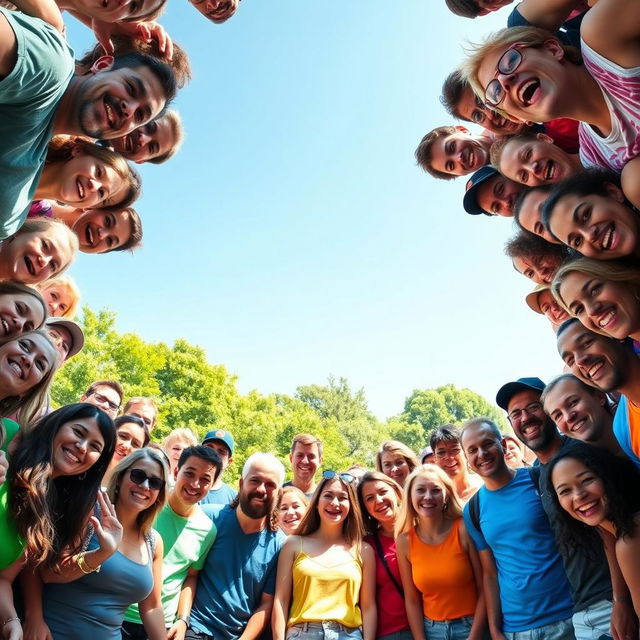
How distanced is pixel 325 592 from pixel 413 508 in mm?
1365

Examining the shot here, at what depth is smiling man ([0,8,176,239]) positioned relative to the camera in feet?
7.37

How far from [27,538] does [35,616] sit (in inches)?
27.8

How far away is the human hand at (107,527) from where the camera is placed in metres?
4.33

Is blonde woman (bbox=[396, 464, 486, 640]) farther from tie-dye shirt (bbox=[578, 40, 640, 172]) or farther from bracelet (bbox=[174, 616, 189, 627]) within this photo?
tie-dye shirt (bbox=[578, 40, 640, 172])

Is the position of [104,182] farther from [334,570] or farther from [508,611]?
[508,611]

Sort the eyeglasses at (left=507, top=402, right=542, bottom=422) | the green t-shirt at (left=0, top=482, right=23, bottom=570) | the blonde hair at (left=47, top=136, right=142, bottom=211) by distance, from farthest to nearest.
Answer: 1. the eyeglasses at (left=507, top=402, right=542, bottom=422)
2. the blonde hair at (left=47, top=136, right=142, bottom=211)
3. the green t-shirt at (left=0, top=482, right=23, bottom=570)

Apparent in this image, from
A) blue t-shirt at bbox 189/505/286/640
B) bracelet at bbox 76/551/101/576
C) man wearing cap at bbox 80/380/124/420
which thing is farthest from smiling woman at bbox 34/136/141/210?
blue t-shirt at bbox 189/505/286/640

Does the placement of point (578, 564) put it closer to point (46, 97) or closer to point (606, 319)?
point (606, 319)

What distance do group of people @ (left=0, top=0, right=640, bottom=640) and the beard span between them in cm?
2

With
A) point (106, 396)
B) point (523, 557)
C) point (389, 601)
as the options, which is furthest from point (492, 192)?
point (106, 396)

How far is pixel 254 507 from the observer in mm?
6004

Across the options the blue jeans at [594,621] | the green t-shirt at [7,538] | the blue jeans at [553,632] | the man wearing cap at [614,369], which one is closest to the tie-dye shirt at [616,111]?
the man wearing cap at [614,369]

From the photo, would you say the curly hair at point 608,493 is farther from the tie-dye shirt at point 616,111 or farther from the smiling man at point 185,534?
the smiling man at point 185,534

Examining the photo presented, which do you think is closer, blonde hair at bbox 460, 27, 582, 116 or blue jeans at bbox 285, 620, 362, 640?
blonde hair at bbox 460, 27, 582, 116
